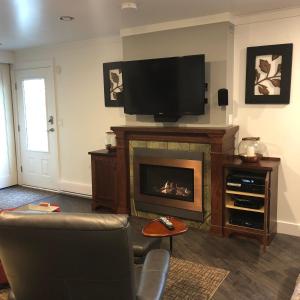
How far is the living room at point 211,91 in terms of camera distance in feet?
10.2

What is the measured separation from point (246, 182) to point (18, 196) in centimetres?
372

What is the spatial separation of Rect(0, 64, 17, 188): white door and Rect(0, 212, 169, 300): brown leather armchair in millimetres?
4715

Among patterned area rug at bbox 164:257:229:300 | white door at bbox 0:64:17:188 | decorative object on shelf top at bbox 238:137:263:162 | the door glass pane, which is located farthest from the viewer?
white door at bbox 0:64:17:188

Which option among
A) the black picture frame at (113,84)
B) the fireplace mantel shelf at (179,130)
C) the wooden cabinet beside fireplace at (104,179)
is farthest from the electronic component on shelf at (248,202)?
the black picture frame at (113,84)

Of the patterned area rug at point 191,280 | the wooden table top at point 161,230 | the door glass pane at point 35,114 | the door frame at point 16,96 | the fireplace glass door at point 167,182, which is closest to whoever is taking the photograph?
the patterned area rug at point 191,280

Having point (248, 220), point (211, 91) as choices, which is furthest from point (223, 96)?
point (248, 220)

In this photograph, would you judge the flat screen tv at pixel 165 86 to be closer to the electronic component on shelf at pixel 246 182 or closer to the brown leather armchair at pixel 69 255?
the electronic component on shelf at pixel 246 182

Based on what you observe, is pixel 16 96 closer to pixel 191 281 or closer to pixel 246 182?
pixel 246 182

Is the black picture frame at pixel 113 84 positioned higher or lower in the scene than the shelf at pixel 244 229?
higher

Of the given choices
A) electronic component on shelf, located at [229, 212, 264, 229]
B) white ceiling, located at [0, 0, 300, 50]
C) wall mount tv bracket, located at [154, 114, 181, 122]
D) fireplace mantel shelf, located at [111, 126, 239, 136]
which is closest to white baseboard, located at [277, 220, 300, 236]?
electronic component on shelf, located at [229, 212, 264, 229]

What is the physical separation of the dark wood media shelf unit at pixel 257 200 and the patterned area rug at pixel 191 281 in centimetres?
71

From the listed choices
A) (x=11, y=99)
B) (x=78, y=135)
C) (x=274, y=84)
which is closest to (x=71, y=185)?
(x=78, y=135)

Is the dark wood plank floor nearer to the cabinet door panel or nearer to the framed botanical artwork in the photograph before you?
the cabinet door panel

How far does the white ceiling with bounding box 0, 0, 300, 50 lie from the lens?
3.12 m
